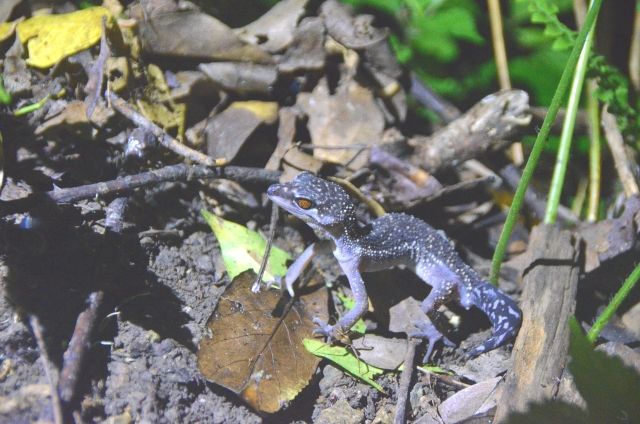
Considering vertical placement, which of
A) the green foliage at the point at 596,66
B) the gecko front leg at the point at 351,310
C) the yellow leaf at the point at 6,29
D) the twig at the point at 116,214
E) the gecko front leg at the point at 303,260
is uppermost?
the green foliage at the point at 596,66

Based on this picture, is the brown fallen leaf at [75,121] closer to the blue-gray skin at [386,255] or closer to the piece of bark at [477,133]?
the blue-gray skin at [386,255]

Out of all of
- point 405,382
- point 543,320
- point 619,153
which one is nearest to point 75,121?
point 405,382

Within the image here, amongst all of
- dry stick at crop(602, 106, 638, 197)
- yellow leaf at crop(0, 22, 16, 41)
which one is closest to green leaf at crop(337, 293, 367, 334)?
dry stick at crop(602, 106, 638, 197)

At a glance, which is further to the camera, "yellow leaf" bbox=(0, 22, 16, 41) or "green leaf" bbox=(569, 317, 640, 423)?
"yellow leaf" bbox=(0, 22, 16, 41)

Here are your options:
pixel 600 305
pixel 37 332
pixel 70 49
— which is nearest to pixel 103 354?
pixel 37 332

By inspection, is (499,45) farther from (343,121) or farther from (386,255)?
(386,255)

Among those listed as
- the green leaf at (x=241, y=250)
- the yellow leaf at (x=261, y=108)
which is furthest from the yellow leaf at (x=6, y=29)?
the green leaf at (x=241, y=250)

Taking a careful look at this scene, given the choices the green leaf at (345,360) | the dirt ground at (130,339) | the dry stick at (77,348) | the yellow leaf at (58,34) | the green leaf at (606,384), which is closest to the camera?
the green leaf at (606,384)

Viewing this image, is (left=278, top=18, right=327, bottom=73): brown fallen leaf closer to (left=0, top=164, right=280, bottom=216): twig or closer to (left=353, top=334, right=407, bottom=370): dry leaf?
(left=0, top=164, right=280, bottom=216): twig
